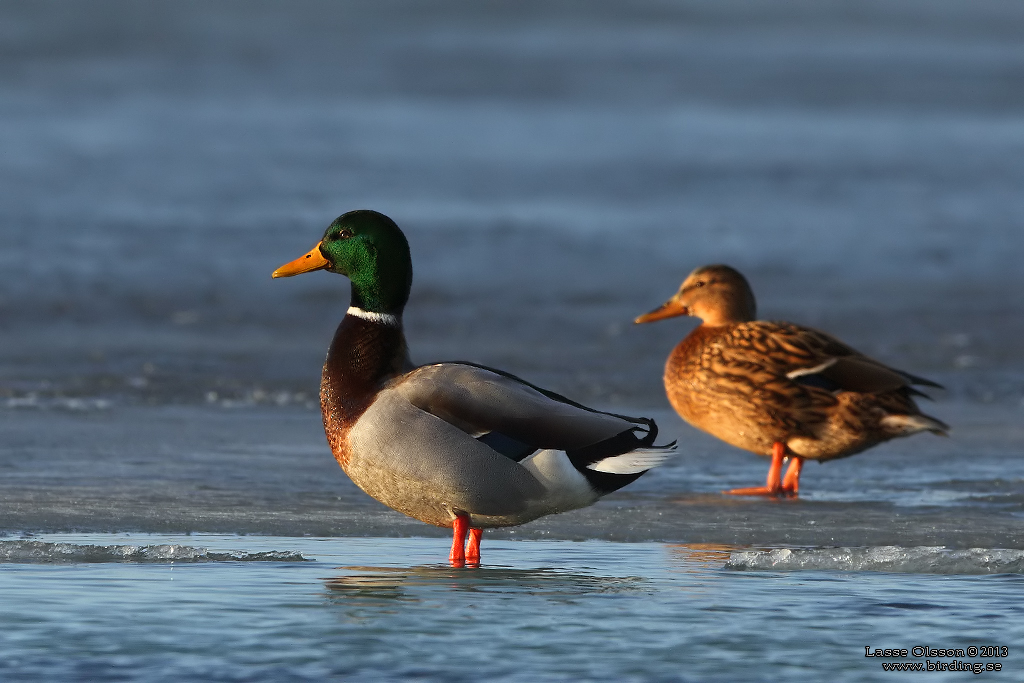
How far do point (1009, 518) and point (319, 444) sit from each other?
10.5 ft

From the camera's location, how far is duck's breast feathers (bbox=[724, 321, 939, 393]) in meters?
7.14

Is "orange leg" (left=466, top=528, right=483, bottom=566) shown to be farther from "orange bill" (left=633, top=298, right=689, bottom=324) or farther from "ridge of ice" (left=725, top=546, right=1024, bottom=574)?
"orange bill" (left=633, top=298, right=689, bottom=324)

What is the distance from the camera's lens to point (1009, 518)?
6.10 metres

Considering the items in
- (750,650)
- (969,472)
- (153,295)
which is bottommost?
(750,650)

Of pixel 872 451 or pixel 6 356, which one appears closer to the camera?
pixel 872 451

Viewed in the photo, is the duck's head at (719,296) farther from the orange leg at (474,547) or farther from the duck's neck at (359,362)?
the orange leg at (474,547)

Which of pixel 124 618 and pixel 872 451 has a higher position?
pixel 872 451

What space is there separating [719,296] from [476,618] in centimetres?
390

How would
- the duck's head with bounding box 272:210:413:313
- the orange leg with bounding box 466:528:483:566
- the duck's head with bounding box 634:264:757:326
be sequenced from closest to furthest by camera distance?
the orange leg with bounding box 466:528:483:566 → the duck's head with bounding box 272:210:413:313 → the duck's head with bounding box 634:264:757:326

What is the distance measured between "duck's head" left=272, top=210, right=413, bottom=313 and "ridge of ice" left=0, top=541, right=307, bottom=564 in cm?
92

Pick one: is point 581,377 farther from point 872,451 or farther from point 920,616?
point 920,616

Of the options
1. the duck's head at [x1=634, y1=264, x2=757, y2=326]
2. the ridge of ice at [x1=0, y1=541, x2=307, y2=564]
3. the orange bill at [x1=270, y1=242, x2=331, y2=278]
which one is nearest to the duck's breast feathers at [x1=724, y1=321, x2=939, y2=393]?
the duck's head at [x1=634, y1=264, x2=757, y2=326]

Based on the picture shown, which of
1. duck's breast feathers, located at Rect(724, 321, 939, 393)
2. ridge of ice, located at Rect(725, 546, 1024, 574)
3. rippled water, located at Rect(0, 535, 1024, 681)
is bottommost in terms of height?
rippled water, located at Rect(0, 535, 1024, 681)

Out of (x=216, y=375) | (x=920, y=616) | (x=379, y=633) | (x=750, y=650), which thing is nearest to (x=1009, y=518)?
(x=920, y=616)
